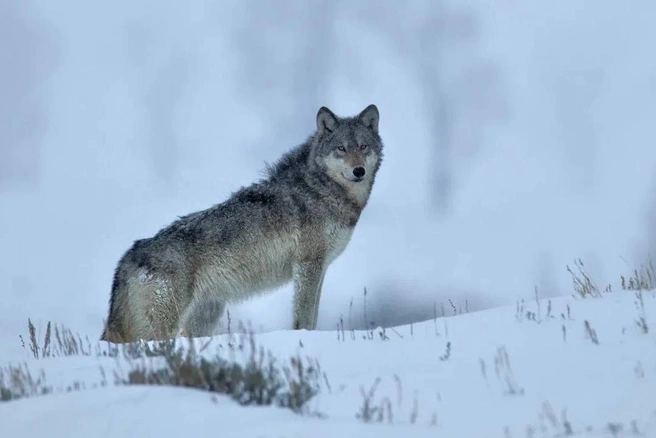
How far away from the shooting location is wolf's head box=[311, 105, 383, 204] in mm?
12156

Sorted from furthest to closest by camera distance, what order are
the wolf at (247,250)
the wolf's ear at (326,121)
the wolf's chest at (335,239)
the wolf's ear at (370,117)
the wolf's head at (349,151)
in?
the wolf's ear at (370,117), the wolf's ear at (326,121), the wolf's head at (349,151), the wolf's chest at (335,239), the wolf at (247,250)

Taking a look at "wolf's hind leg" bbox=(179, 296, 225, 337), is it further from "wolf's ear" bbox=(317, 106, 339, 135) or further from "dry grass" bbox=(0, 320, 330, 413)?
"dry grass" bbox=(0, 320, 330, 413)

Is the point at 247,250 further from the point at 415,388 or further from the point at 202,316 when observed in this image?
the point at 415,388

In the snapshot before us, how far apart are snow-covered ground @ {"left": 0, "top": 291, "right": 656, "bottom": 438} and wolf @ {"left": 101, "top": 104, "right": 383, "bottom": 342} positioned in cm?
351

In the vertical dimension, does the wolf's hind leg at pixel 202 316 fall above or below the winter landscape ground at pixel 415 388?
above

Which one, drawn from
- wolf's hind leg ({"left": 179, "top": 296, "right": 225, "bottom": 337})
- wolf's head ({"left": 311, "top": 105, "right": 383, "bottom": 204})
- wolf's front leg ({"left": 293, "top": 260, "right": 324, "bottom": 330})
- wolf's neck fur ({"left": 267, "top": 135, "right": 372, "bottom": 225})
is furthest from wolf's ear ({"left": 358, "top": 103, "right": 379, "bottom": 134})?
wolf's hind leg ({"left": 179, "top": 296, "right": 225, "bottom": 337})

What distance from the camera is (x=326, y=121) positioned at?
12.5 meters

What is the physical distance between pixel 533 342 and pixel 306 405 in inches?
94.5

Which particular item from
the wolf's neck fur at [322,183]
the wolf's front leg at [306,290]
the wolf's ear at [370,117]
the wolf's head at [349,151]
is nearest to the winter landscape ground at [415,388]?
the wolf's front leg at [306,290]

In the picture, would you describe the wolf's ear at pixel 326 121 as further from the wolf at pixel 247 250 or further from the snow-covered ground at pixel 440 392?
the snow-covered ground at pixel 440 392

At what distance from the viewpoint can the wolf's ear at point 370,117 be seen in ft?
41.7

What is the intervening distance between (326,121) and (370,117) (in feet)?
2.33

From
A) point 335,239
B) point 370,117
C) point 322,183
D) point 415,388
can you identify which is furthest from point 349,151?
point 415,388

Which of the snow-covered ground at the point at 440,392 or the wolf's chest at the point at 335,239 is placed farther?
the wolf's chest at the point at 335,239
